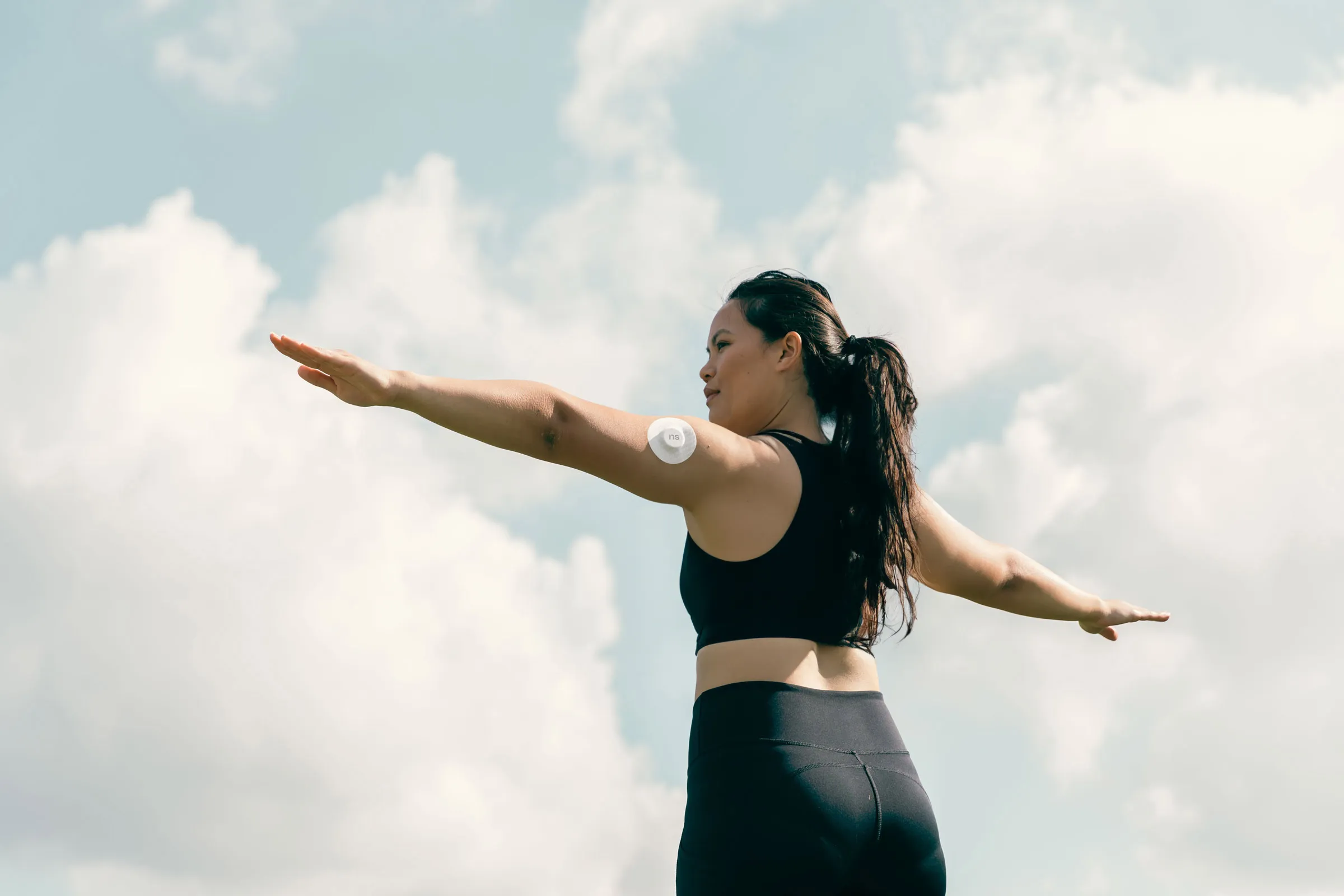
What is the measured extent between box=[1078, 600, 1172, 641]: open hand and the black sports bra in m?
2.01

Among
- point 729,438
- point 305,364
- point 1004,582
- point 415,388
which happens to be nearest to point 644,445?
point 729,438

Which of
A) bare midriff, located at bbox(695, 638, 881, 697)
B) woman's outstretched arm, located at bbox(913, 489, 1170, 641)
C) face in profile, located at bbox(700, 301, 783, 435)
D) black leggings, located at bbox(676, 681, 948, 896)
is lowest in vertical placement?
black leggings, located at bbox(676, 681, 948, 896)

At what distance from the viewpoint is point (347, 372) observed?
362cm

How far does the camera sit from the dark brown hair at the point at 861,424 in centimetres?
450

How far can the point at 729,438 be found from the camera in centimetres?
422

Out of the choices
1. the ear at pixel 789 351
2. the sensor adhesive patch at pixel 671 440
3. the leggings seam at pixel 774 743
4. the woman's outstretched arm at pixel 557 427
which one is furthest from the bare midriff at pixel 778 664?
the ear at pixel 789 351

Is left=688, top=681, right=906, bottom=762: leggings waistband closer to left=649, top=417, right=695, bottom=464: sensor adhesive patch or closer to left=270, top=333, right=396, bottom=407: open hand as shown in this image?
left=649, top=417, right=695, bottom=464: sensor adhesive patch

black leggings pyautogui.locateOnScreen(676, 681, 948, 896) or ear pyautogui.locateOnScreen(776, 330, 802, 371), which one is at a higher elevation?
ear pyautogui.locateOnScreen(776, 330, 802, 371)

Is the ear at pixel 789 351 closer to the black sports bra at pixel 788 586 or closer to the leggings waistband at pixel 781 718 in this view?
the black sports bra at pixel 788 586

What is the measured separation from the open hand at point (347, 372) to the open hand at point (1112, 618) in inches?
146

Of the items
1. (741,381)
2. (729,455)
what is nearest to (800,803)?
(729,455)

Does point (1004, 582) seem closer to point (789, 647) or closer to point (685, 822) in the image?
point (789, 647)

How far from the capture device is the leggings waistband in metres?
4.09

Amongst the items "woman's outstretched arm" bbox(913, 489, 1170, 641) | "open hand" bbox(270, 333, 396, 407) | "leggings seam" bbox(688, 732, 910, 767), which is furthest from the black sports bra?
"open hand" bbox(270, 333, 396, 407)
